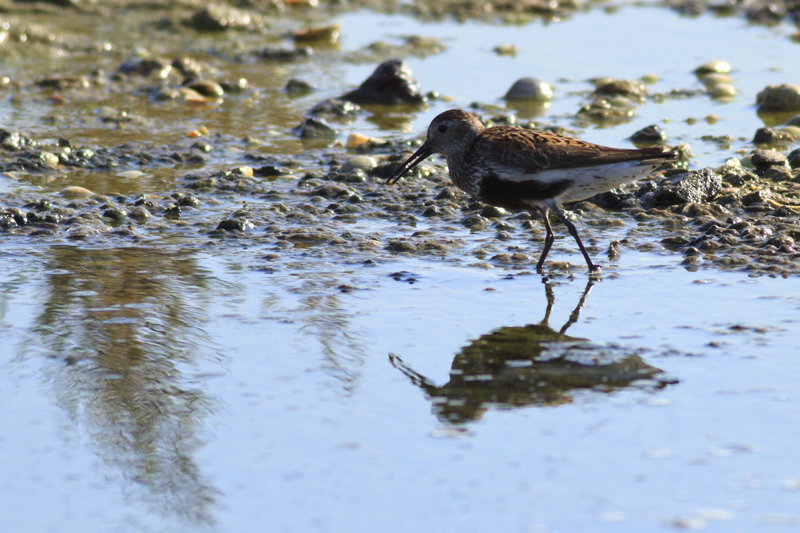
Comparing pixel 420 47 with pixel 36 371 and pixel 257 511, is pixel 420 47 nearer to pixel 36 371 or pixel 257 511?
pixel 36 371

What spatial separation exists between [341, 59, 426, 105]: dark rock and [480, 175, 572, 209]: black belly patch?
5.05m

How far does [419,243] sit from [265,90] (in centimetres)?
624

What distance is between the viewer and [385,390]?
4.93 metres

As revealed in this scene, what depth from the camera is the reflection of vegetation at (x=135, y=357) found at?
4176 millimetres

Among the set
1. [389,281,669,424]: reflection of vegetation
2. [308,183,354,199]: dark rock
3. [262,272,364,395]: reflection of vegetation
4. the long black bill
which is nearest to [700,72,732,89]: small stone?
the long black bill

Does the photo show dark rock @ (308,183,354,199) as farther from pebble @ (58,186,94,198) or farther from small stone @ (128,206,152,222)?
pebble @ (58,186,94,198)

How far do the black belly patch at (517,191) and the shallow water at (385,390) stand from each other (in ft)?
1.56

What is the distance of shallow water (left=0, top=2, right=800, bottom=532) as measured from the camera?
3857 millimetres

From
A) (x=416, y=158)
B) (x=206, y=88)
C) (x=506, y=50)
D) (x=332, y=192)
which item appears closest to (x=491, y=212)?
(x=416, y=158)

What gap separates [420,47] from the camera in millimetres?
15266

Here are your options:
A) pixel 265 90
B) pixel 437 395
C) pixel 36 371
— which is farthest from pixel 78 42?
pixel 437 395

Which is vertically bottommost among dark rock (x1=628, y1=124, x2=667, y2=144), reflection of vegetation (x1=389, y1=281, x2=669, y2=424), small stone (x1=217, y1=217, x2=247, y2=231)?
small stone (x1=217, y1=217, x2=247, y2=231)

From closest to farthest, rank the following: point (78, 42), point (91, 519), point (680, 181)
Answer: point (91, 519), point (680, 181), point (78, 42)

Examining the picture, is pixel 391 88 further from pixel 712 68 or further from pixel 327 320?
pixel 327 320
